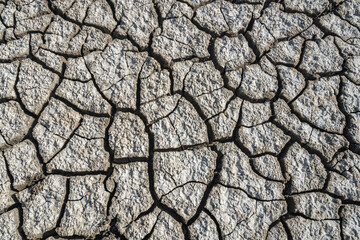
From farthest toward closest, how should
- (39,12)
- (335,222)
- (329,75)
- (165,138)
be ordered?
(39,12)
(329,75)
(165,138)
(335,222)

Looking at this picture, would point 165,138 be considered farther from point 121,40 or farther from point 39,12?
point 39,12

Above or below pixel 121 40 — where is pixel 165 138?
below

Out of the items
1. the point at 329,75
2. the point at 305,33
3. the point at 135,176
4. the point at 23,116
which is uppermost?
the point at 305,33

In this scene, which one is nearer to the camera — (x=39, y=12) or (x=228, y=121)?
(x=228, y=121)

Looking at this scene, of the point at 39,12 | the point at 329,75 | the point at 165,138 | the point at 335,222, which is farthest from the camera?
the point at 39,12

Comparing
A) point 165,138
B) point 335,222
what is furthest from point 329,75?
point 165,138

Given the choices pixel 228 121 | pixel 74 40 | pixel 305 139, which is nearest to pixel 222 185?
pixel 228 121

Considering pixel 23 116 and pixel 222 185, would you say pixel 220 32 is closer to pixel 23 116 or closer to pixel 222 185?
pixel 222 185
